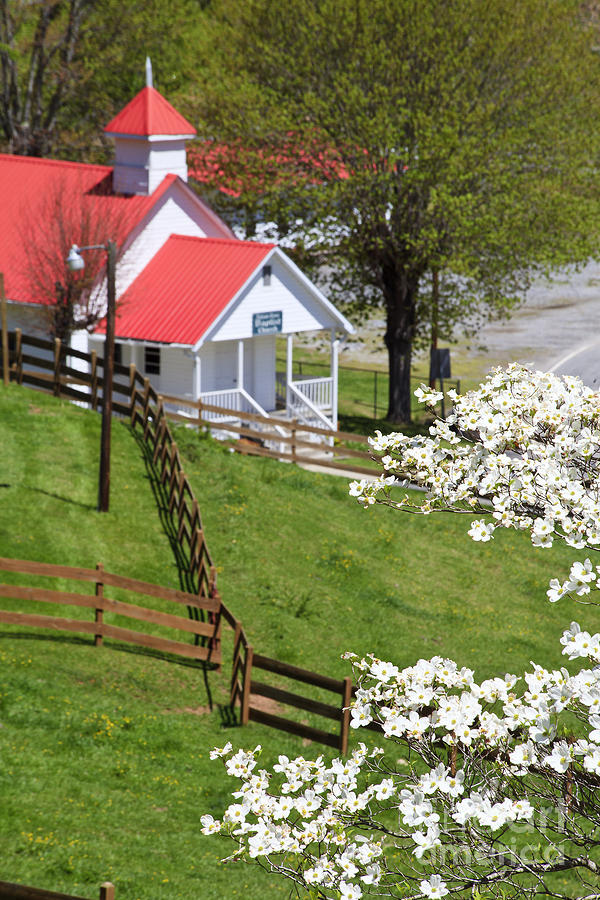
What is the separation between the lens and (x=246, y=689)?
1547 cm

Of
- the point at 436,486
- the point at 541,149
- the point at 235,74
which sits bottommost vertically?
the point at 436,486

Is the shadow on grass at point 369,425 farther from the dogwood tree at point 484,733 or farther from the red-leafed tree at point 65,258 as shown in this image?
the dogwood tree at point 484,733

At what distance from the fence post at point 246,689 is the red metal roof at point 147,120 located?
2199cm

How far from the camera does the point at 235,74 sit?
39.9 meters

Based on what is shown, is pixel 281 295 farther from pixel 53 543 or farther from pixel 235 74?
pixel 53 543

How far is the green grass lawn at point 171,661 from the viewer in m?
11.6

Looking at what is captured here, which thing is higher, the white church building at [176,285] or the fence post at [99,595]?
the white church building at [176,285]

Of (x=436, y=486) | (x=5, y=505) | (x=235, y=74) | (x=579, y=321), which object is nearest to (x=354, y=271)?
(x=235, y=74)

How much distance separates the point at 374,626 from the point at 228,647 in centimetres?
300

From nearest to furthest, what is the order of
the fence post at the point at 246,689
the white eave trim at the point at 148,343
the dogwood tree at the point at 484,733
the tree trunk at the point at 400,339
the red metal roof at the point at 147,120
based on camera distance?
the dogwood tree at the point at 484,733 → the fence post at the point at 246,689 → the white eave trim at the point at 148,343 → the red metal roof at the point at 147,120 → the tree trunk at the point at 400,339

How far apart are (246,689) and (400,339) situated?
961 inches

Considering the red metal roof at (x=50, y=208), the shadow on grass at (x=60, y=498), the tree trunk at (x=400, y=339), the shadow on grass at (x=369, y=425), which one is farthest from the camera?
the tree trunk at (x=400, y=339)

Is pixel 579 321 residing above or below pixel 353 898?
above

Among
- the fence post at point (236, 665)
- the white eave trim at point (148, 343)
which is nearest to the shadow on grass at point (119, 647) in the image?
the fence post at point (236, 665)
